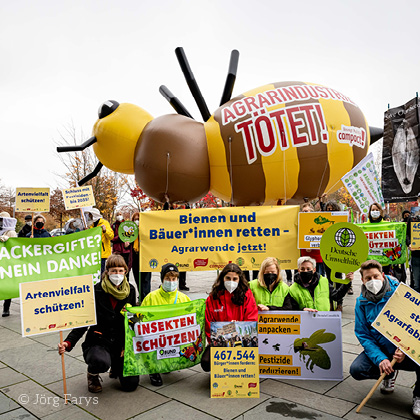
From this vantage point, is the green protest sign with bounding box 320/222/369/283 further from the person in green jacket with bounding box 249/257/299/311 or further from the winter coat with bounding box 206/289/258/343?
the winter coat with bounding box 206/289/258/343

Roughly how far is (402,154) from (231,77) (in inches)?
120

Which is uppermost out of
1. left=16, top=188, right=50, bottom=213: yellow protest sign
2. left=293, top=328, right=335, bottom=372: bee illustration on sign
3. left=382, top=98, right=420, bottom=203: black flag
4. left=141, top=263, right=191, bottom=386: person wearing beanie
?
left=382, top=98, right=420, bottom=203: black flag

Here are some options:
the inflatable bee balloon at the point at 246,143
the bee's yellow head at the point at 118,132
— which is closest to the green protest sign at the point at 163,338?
the inflatable bee balloon at the point at 246,143

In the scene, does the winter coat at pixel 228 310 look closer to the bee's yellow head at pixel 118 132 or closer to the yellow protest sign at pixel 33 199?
the bee's yellow head at pixel 118 132

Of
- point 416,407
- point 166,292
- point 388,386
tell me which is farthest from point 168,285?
point 416,407

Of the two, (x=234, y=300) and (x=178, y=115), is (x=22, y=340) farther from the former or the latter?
(x=178, y=115)

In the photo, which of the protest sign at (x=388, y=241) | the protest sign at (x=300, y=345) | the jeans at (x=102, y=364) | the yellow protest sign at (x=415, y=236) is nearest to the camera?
the jeans at (x=102, y=364)

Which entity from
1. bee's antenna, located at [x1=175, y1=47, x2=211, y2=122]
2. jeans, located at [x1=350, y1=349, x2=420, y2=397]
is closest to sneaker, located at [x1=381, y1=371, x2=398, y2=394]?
jeans, located at [x1=350, y1=349, x2=420, y2=397]

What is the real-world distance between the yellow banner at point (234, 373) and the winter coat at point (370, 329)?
966 millimetres

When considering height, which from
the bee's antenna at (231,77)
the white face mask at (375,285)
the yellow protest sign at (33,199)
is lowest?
the white face mask at (375,285)

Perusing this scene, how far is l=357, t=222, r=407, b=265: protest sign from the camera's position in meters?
6.81

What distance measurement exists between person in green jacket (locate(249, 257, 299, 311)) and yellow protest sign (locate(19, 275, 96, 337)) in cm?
178

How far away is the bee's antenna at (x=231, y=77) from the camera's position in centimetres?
672

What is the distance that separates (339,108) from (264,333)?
424cm
